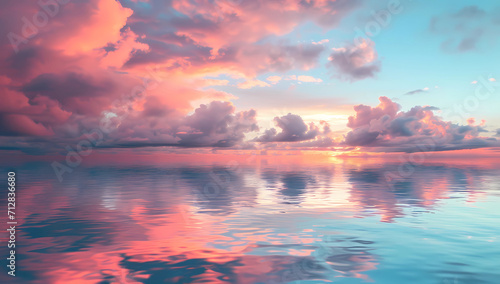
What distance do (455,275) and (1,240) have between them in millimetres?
24463

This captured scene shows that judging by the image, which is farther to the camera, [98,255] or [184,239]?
[184,239]

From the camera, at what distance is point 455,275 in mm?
13875

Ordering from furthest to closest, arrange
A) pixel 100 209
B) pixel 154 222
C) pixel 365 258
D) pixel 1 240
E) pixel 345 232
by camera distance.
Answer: pixel 100 209 < pixel 154 222 < pixel 345 232 < pixel 1 240 < pixel 365 258

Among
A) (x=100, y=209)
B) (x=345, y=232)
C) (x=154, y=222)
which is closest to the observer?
(x=345, y=232)

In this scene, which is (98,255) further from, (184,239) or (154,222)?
(154,222)

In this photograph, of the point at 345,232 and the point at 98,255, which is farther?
the point at 345,232

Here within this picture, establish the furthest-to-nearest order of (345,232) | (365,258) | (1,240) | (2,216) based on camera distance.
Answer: (2,216), (345,232), (1,240), (365,258)

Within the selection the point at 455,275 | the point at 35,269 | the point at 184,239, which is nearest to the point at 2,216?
the point at 35,269

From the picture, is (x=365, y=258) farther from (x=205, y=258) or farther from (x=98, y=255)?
(x=98, y=255)

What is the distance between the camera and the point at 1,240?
754 inches

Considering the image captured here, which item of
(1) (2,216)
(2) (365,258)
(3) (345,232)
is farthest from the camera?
(1) (2,216)

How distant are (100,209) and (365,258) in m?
24.5

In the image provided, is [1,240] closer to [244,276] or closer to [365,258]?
[244,276]

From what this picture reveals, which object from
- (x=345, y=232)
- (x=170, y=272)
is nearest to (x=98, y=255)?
(x=170, y=272)
